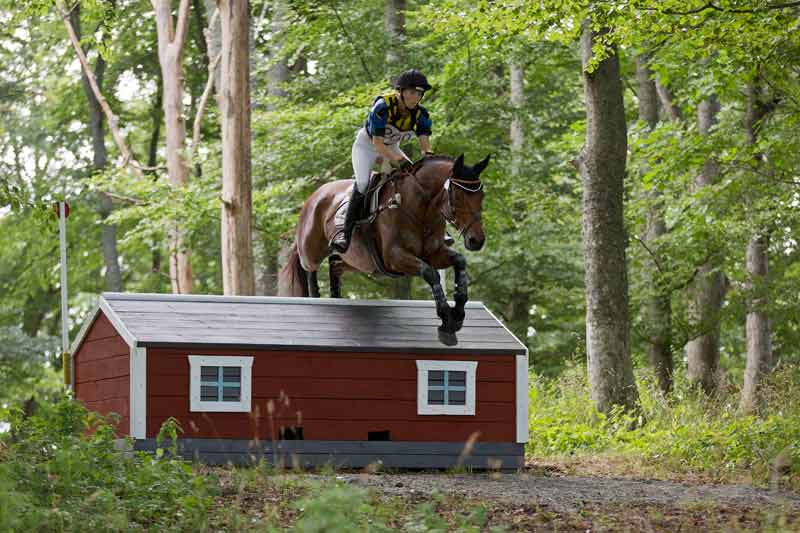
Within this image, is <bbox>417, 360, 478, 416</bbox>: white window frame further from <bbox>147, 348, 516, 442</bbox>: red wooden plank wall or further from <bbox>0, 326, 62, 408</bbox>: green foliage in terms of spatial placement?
<bbox>0, 326, 62, 408</bbox>: green foliage

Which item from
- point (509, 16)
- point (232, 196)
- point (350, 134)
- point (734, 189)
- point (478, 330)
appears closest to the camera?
point (478, 330)

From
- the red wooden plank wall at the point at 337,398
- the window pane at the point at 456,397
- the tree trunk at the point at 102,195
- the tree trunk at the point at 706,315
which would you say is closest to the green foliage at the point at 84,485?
the red wooden plank wall at the point at 337,398

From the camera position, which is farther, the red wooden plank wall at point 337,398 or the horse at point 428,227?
the red wooden plank wall at point 337,398

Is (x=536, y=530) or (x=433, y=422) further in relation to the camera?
(x=433, y=422)

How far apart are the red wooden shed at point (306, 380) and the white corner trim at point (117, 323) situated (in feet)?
0.06

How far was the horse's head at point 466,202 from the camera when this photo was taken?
10562 mm

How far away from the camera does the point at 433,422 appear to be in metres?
11.6

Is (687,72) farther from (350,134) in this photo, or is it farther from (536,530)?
(536,530)

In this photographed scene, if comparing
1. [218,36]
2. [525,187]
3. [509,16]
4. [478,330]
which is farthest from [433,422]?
[218,36]

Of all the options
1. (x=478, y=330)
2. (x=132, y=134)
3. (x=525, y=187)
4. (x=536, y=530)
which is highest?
(x=132, y=134)

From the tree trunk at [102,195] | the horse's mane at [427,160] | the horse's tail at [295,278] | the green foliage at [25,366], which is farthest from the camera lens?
the tree trunk at [102,195]

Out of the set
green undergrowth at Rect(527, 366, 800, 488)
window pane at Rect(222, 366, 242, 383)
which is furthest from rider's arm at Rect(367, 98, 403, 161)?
green undergrowth at Rect(527, 366, 800, 488)

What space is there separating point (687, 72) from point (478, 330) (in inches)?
390

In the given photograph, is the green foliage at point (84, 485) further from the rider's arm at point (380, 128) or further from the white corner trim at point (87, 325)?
the rider's arm at point (380, 128)
